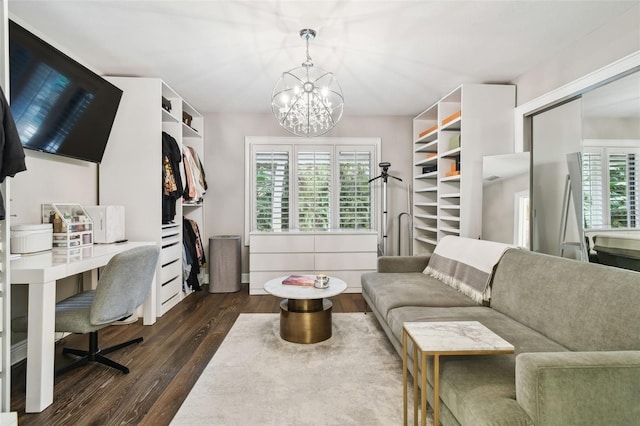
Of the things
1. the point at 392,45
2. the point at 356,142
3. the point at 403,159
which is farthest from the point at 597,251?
the point at 356,142

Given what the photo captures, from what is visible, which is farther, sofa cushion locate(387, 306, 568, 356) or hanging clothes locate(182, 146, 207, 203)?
hanging clothes locate(182, 146, 207, 203)

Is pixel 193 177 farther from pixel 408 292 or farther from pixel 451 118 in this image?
pixel 451 118

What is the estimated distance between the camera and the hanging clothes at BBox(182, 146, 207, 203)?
3.93m

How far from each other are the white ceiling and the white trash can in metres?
1.98

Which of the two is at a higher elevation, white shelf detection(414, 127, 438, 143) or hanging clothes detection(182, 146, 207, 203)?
white shelf detection(414, 127, 438, 143)

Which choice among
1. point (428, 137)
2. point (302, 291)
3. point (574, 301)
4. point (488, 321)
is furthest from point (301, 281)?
point (428, 137)

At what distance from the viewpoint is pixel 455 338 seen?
1402 millimetres

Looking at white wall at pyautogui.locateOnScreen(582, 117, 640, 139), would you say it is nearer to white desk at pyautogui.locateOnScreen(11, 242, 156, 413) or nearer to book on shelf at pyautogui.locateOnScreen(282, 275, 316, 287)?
book on shelf at pyautogui.locateOnScreen(282, 275, 316, 287)

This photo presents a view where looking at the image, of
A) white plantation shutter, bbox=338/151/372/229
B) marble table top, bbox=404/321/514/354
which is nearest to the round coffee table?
marble table top, bbox=404/321/514/354

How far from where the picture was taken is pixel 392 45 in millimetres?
2744

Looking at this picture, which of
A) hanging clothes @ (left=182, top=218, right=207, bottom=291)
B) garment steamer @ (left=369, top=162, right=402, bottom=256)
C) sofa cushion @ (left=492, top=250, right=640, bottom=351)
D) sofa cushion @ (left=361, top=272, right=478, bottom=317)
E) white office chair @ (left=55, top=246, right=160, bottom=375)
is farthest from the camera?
garment steamer @ (left=369, top=162, right=402, bottom=256)

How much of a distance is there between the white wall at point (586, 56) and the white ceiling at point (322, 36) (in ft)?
0.24

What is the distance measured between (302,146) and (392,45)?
7.62 ft

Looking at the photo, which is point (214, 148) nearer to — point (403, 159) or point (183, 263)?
point (183, 263)
